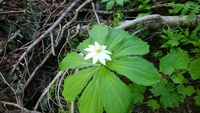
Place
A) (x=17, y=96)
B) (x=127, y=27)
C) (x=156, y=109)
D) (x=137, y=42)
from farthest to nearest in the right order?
(x=127, y=27) < (x=17, y=96) < (x=156, y=109) < (x=137, y=42)

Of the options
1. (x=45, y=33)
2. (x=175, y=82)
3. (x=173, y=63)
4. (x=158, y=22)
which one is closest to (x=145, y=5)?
(x=158, y=22)

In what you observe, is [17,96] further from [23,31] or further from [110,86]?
[110,86]

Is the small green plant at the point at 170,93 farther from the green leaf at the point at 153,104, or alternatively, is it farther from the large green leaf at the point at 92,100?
the large green leaf at the point at 92,100

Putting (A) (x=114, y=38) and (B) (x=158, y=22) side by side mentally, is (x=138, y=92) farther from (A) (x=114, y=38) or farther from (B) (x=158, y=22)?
(B) (x=158, y=22)

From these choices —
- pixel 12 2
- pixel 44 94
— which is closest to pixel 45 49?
pixel 44 94

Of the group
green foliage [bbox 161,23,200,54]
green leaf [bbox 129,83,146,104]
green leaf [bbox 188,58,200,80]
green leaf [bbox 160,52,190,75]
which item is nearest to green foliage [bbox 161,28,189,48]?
green foliage [bbox 161,23,200,54]
